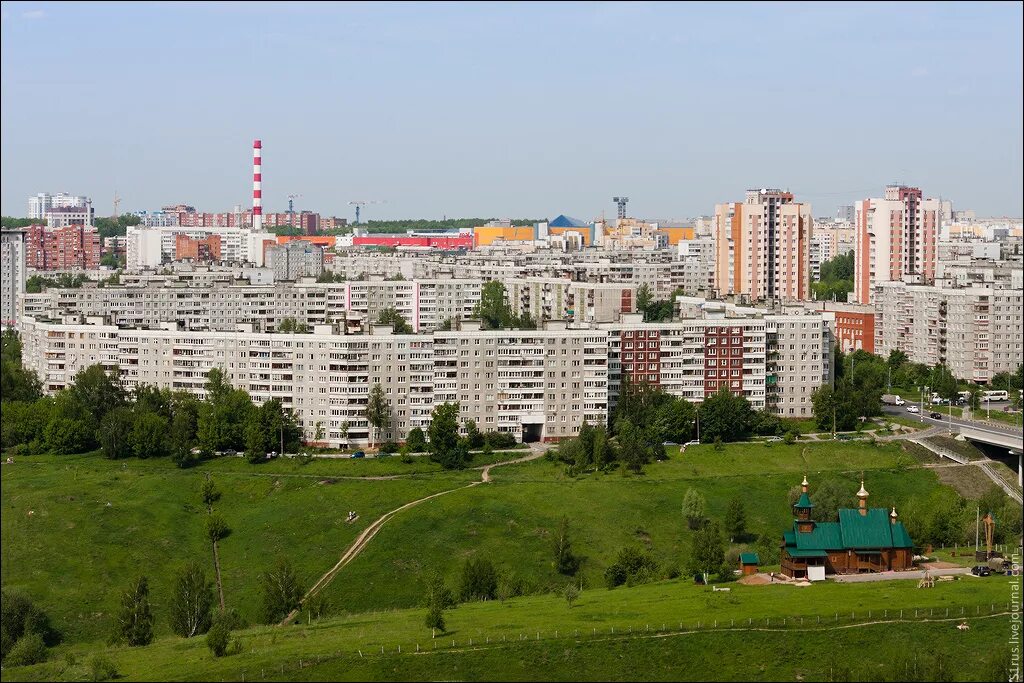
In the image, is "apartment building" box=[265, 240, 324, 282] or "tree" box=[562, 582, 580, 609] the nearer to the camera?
"tree" box=[562, 582, 580, 609]

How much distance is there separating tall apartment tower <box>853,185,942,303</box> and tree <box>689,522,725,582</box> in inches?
1916

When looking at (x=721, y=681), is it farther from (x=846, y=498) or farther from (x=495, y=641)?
(x=846, y=498)

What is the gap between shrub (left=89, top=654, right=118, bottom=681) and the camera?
34.0m

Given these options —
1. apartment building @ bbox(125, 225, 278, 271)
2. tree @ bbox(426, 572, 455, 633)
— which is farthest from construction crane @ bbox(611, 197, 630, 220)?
tree @ bbox(426, 572, 455, 633)

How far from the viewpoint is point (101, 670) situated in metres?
34.1

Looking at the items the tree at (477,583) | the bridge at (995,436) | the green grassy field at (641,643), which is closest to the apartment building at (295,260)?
the bridge at (995,436)

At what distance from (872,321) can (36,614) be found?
4782 cm

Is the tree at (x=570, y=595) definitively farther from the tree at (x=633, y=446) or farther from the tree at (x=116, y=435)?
the tree at (x=116, y=435)

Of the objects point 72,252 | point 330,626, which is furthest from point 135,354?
point 72,252

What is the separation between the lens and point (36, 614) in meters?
39.7

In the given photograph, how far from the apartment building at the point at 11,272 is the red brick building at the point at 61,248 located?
1396cm

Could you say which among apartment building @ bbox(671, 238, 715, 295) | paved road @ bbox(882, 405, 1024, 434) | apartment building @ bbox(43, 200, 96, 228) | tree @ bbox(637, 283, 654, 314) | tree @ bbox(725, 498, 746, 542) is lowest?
tree @ bbox(725, 498, 746, 542)

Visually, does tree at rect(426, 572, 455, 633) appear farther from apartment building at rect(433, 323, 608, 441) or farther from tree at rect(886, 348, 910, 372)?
tree at rect(886, 348, 910, 372)

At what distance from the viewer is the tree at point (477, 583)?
4106cm
